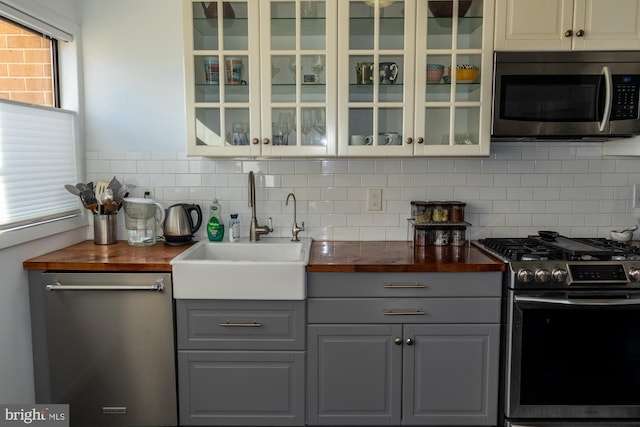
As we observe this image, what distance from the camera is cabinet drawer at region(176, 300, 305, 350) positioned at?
2145 millimetres

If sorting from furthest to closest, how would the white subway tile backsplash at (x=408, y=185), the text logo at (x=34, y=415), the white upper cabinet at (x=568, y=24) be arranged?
the white subway tile backsplash at (x=408, y=185), the white upper cabinet at (x=568, y=24), the text logo at (x=34, y=415)

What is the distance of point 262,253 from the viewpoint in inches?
103

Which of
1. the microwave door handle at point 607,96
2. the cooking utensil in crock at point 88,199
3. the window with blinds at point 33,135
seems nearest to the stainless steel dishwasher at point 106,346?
the window with blinds at point 33,135

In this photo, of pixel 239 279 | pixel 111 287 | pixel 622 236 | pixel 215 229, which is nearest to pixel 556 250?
pixel 622 236

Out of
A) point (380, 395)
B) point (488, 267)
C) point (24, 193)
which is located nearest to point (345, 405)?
Answer: point (380, 395)

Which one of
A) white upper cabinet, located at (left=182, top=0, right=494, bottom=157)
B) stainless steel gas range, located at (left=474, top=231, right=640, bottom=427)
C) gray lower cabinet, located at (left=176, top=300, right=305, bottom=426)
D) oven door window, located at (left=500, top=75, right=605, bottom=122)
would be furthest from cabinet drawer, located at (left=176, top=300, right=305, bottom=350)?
oven door window, located at (left=500, top=75, right=605, bottom=122)

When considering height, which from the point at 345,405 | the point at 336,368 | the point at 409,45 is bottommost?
the point at 345,405

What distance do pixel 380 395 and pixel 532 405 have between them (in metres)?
0.68

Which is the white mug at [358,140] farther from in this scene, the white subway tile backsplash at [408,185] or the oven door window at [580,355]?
the oven door window at [580,355]

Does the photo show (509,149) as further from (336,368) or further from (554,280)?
(336,368)

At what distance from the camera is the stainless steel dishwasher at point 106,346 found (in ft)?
7.01

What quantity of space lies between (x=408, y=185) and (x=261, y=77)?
1017mm

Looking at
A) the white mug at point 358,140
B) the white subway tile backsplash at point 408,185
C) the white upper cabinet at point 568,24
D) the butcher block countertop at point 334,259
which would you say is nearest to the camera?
the butcher block countertop at point 334,259

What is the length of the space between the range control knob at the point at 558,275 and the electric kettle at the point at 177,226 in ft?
5.91
